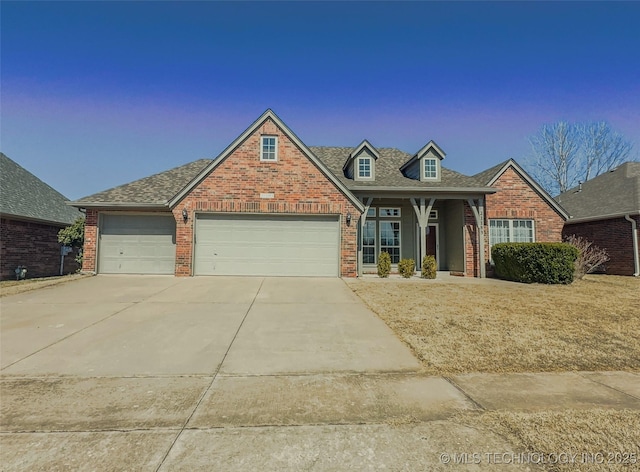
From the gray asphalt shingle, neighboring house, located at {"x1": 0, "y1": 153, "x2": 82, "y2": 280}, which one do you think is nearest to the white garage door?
the gray asphalt shingle

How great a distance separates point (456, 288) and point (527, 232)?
7.45 metres

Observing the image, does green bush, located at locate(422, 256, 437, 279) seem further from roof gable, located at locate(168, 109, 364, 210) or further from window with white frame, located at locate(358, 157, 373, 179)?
window with white frame, located at locate(358, 157, 373, 179)

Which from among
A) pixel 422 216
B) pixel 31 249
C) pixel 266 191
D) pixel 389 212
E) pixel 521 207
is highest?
pixel 266 191

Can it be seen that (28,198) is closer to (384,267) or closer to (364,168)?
(364,168)

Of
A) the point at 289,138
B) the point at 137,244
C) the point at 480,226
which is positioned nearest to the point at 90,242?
the point at 137,244

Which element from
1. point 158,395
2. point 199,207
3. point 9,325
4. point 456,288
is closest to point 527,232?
point 456,288

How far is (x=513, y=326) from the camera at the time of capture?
5.88m

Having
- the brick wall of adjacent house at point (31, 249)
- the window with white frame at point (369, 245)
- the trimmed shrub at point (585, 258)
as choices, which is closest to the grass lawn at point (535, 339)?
the trimmed shrub at point (585, 258)

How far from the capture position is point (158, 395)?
3299 millimetres

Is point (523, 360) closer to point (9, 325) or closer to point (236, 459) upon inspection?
point (236, 459)

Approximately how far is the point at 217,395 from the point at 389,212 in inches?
528

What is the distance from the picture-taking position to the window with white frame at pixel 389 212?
51.2 feet

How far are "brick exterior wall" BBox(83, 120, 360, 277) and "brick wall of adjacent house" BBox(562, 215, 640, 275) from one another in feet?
42.8

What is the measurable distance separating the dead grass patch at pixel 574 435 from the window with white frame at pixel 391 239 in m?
12.5
